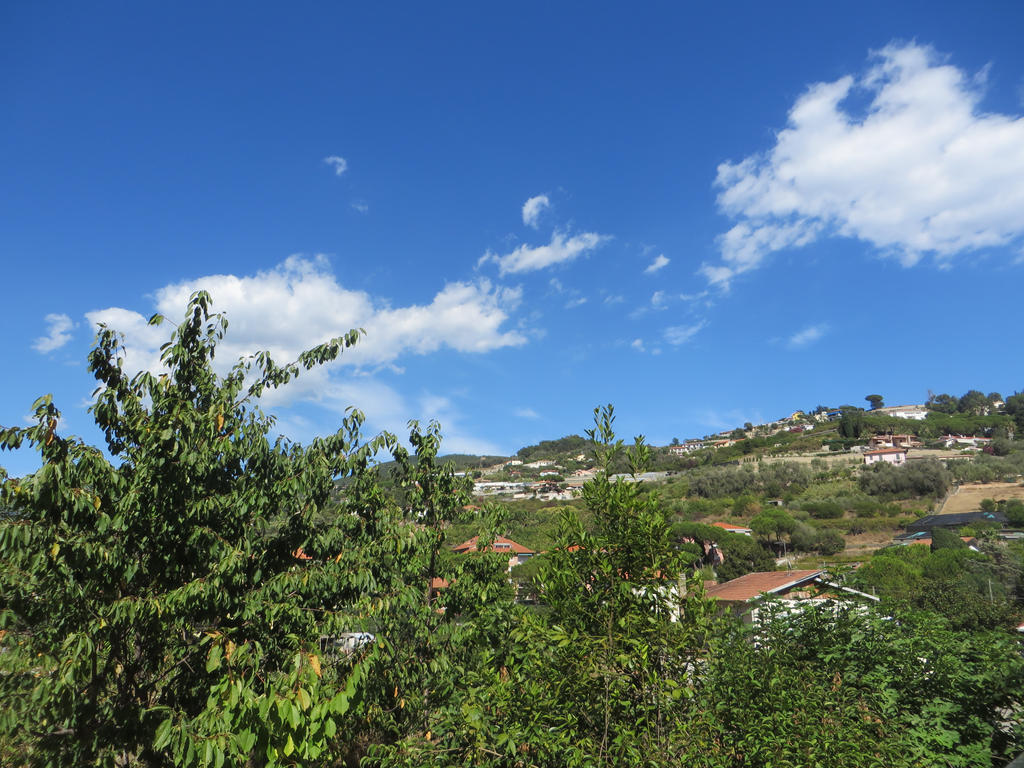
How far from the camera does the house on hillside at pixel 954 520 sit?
4884 centimetres

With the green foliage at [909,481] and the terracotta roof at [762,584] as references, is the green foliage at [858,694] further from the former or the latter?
the green foliage at [909,481]

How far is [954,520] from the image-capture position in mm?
50656

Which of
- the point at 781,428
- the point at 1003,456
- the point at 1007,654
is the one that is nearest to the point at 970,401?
the point at 781,428

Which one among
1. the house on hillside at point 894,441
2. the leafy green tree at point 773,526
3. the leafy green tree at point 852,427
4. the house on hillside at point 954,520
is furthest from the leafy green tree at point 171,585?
the leafy green tree at point 852,427

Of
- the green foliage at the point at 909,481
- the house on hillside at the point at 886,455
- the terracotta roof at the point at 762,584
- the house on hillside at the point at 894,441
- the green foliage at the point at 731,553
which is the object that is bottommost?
the green foliage at the point at 731,553

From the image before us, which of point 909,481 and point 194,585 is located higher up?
point 194,585

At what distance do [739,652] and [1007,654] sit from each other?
7.42 feet

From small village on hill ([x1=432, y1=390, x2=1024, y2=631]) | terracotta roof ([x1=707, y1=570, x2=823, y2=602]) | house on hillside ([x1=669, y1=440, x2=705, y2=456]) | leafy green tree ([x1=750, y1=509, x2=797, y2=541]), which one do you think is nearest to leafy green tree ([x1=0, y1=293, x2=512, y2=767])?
small village on hill ([x1=432, y1=390, x2=1024, y2=631])

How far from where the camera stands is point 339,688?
11.8ft

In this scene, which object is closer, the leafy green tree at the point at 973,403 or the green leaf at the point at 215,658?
the green leaf at the point at 215,658

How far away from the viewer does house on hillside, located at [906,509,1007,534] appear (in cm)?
4884

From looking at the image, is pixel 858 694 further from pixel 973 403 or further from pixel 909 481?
pixel 973 403

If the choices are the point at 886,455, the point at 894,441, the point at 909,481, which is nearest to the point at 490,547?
the point at 909,481

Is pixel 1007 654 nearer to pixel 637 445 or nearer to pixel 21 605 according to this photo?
pixel 637 445
